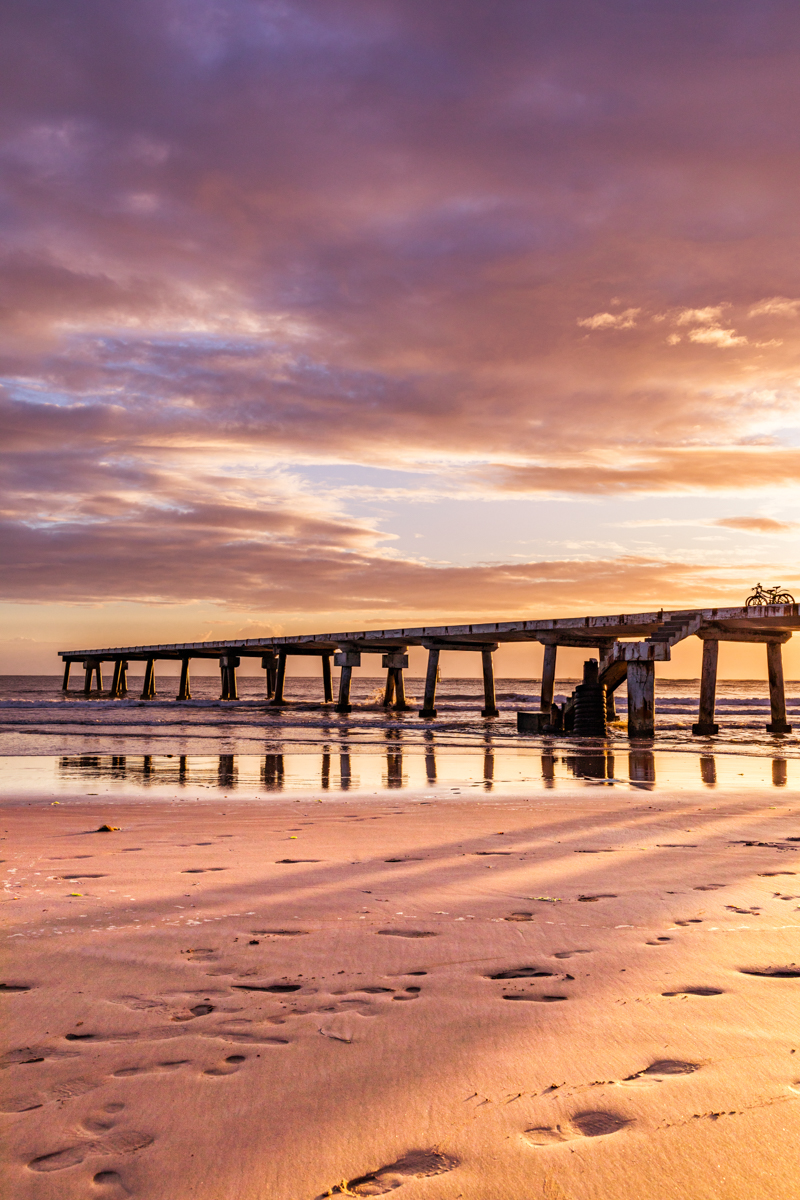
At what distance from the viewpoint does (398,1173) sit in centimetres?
204

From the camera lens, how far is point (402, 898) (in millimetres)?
4676

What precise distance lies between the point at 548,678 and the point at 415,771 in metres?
13.9

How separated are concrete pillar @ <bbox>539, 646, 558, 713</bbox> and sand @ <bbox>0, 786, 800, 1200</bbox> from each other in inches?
773

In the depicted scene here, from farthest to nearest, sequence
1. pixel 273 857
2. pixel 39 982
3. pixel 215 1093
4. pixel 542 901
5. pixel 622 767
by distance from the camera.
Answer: pixel 622 767 → pixel 273 857 → pixel 542 901 → pixel 39 982 → pixel 215 1093

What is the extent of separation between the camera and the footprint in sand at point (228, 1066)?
8.38 ft

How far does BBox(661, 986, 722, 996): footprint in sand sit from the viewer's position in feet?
10.5

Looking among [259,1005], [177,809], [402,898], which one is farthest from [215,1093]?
[177,809]

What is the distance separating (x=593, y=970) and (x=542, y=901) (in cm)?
116

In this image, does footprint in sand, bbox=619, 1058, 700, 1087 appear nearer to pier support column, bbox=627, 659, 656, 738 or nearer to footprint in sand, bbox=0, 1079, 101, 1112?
footprint in sand, bbox=0, 1079, 101, 1112

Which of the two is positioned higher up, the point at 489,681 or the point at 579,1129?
the point at 579,1129

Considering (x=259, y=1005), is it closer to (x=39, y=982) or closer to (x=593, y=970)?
(x=39, y=982)

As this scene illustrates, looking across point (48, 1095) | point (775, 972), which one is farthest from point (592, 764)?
point (48, 1095)

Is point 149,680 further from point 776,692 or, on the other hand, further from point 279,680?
point 776,692

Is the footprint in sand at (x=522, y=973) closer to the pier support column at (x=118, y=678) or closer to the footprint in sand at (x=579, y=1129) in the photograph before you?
the footprint in sand at (x=579, y=1129)
